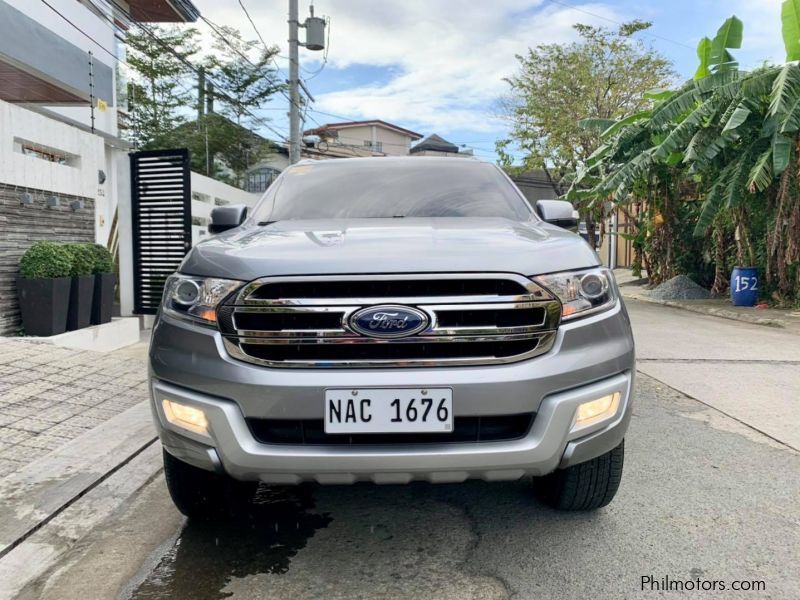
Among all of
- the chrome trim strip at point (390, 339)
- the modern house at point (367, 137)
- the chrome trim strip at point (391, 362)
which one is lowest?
the chrome trim strip at point (391, 362)

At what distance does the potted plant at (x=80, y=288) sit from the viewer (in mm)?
7039

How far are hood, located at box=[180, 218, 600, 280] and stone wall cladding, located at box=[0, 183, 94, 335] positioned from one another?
5.01 m

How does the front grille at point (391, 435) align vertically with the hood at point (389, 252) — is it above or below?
below

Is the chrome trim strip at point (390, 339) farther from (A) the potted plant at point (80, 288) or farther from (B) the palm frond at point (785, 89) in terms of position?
(B) the palm frond at point (785, 89)

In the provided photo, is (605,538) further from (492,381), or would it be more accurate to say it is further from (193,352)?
(193,352)

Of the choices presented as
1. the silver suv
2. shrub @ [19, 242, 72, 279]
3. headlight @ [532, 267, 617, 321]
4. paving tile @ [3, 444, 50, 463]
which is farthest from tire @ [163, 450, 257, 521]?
shrub @ [19, 242, 72, 279]

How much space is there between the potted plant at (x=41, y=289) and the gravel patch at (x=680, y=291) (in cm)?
→ 1333

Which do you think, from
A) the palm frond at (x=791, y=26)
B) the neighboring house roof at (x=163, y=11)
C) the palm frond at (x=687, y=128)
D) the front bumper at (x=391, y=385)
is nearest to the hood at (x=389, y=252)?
the front bumper at (x=391, y=385)

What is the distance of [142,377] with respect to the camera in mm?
5488

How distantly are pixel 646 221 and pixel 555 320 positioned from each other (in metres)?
16.5

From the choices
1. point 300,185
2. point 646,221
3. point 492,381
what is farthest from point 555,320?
point 646,221

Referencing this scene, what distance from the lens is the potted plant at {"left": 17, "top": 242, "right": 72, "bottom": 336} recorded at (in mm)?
6570

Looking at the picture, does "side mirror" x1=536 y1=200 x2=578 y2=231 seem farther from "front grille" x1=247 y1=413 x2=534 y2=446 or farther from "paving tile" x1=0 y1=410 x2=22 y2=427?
"paving tile" x1=0 y1=410 x2=22 y2=427

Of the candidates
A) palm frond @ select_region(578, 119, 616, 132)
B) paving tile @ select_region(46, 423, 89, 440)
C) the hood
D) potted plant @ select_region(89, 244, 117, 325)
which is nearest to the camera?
the hood
